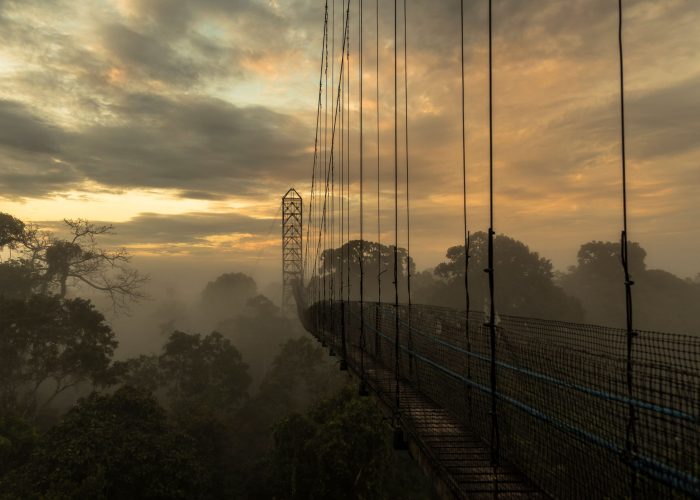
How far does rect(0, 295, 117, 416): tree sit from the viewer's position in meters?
19.7

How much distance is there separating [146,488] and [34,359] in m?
11.4

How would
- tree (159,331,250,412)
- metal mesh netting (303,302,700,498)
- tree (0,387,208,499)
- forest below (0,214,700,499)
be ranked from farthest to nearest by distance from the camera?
1. tree (159,331,250,412)
2. forest below (0,214,700,499)
3. tree (0,387,208,499)
4. metal mesh netting (303,302,700,498)

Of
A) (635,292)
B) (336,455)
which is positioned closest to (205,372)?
(336,455)

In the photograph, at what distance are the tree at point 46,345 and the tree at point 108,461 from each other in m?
6.42

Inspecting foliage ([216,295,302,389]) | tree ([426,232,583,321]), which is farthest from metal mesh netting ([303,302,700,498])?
tree ([426,232,583,321])

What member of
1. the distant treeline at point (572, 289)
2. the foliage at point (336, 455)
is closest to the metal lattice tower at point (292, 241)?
the distant treeline at point (572, 289)

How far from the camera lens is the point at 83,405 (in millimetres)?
15008

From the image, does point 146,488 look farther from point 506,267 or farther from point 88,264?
point 506,267

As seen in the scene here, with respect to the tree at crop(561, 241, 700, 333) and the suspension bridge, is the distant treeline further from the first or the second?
the suspension bridge

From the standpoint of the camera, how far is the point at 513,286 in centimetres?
4153

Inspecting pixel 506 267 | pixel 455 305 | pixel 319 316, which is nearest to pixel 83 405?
pixel 319 316

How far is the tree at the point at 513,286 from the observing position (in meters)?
39.2

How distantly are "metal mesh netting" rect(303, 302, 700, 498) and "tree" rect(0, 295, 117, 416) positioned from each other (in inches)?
742

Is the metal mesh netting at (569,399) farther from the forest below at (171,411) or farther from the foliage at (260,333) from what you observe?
the foliage at (260,333)
